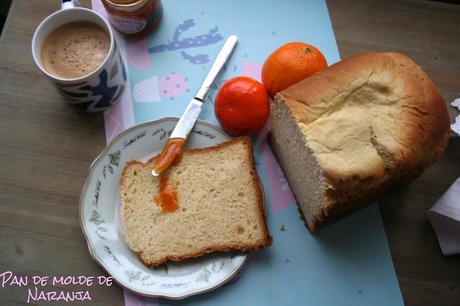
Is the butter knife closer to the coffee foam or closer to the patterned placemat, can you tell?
the patterned placemat

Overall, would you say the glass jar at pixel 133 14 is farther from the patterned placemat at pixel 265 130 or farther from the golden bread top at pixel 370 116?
the golden bread top at pixel 370 116

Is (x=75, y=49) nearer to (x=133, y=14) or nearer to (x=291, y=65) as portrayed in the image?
(x=133, y=14)

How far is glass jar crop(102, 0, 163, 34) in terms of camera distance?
3.78 ft

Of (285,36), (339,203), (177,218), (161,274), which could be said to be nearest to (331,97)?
(339,203)

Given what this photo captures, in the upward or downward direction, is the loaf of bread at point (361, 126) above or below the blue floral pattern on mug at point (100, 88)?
below

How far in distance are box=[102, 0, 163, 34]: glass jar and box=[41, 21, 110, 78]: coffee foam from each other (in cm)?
8

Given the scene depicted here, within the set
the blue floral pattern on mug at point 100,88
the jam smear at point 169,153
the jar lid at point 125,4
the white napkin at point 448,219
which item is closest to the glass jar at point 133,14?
the jar lid at point 125,4

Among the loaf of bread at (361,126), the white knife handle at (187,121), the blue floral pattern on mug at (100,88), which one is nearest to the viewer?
the loaf of bread at (361,126)

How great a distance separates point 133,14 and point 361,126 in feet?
2.42

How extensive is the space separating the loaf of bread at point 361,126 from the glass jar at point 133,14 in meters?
0.50

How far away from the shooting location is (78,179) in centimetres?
121

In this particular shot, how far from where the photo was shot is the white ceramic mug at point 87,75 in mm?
1065

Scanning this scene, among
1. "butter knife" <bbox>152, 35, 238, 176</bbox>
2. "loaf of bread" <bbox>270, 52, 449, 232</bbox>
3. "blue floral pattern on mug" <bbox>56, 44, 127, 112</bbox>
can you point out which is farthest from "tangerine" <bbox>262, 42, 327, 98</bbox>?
"blue floral pattern on mug" <bbox>56, 44, 127, 112</bbox>

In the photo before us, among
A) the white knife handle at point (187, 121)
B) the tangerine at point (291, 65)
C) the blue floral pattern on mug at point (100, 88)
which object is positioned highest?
the blue floral pattern on mug at point (100, 88)
